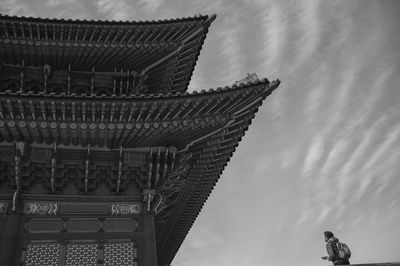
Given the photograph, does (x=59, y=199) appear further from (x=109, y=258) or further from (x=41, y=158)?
(x=109, y=258)

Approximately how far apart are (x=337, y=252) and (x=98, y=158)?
739cm

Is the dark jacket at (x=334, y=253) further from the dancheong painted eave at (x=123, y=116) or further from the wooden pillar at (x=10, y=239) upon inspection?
the wooden pillar at (x=10, y=239)

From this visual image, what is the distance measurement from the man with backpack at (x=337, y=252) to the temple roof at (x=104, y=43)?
9513 mm

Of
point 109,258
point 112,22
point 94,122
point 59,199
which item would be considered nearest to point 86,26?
point 112,22

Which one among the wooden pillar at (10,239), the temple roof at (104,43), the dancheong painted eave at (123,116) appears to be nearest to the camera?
the wooden pillar at (10,239)

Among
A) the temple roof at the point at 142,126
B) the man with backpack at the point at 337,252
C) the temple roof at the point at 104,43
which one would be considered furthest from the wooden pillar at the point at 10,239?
the man with backpack at the point at 337,252

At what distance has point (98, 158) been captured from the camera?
1328cm

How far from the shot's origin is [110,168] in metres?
→ 13.4

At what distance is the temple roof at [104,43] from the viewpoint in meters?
15.9

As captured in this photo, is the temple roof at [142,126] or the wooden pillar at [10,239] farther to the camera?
the temple roof at [142,126]

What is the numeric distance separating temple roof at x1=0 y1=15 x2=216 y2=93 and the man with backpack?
9513mm

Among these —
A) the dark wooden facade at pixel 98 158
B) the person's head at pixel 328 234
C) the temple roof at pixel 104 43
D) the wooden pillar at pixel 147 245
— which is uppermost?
the temple roof at pixel 104 43

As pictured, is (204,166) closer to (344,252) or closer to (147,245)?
(147,245)

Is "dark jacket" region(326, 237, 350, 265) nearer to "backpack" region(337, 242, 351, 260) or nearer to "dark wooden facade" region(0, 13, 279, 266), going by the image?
"backpack" region(337, 242, 351, 260)
